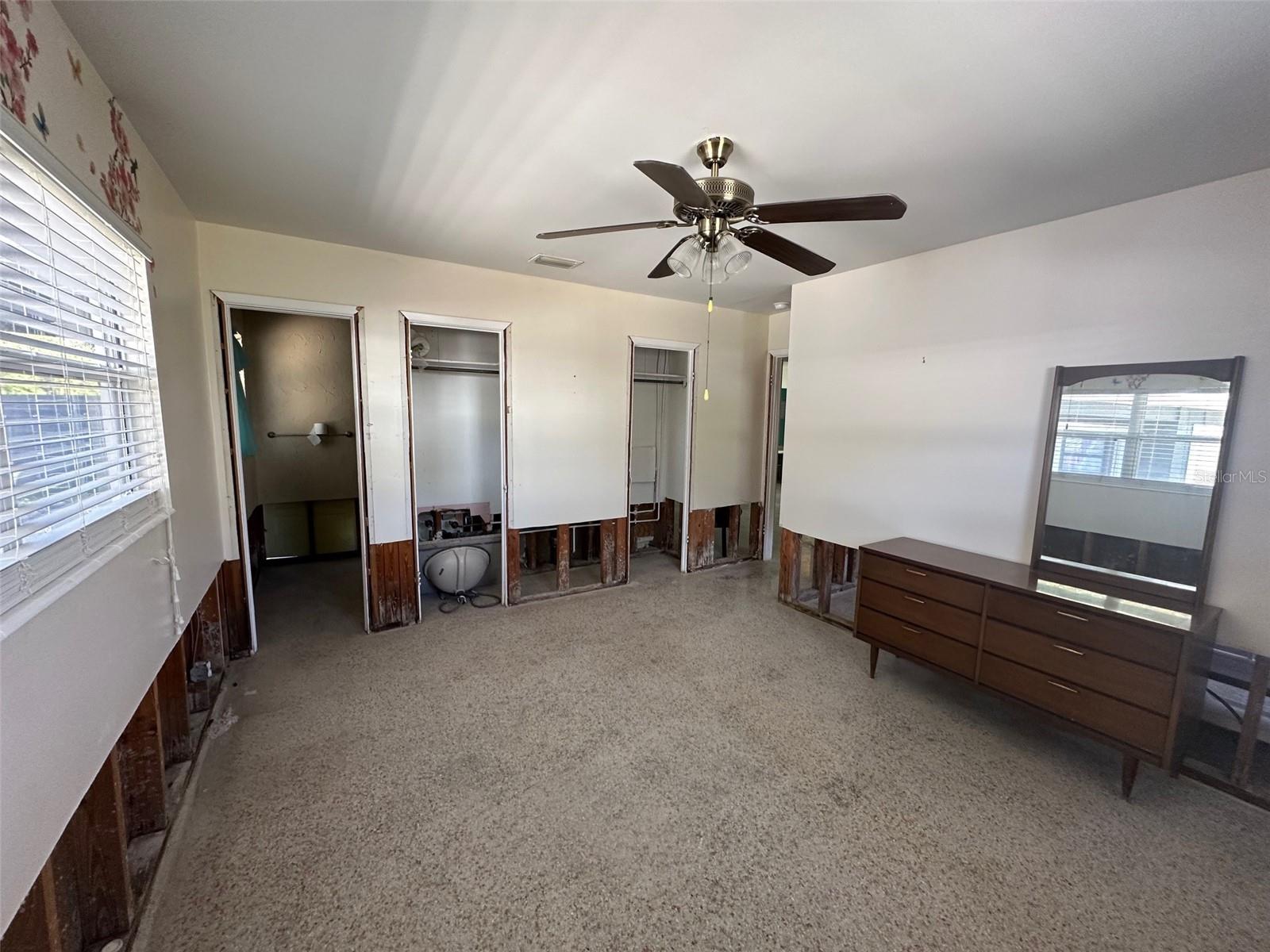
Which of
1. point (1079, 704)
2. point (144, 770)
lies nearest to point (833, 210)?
point (1079, 704)

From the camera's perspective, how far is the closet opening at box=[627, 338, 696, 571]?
16.1ft

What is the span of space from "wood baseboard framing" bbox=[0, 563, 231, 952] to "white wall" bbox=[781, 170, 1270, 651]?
12.5 ft

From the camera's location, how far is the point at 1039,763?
2.23m

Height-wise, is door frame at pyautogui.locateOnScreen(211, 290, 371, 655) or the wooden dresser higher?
door frame at pyautogui.locateOnScreen(211, 290, 371, 655)

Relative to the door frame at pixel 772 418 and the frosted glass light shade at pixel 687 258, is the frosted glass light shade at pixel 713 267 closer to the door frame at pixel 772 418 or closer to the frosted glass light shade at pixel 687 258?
the frosted glass light shade at pixel 687 258

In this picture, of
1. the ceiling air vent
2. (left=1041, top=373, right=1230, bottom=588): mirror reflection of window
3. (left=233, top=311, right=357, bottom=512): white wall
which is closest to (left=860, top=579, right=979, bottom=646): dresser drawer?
(left=1041, top=373, right=1230, bottom=588): mirror reflection of window

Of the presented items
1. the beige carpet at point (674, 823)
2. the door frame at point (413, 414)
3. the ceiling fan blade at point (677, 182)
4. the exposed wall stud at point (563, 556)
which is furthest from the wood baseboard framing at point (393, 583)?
the ceiling fan blade at point (677, 182)

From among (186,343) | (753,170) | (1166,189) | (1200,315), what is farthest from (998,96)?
(186,343)

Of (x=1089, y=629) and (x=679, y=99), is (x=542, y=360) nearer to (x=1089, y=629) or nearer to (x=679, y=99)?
(x=679, y=99)

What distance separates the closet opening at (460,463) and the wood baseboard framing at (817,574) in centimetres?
235

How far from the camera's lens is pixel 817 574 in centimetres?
401

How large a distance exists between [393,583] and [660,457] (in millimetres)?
2886

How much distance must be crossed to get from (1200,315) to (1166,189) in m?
0.58

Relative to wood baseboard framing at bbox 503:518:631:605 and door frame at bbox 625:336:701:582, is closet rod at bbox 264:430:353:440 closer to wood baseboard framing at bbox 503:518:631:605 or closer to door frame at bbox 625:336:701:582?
wood baseboard framing at bbox 503:518:631:605
